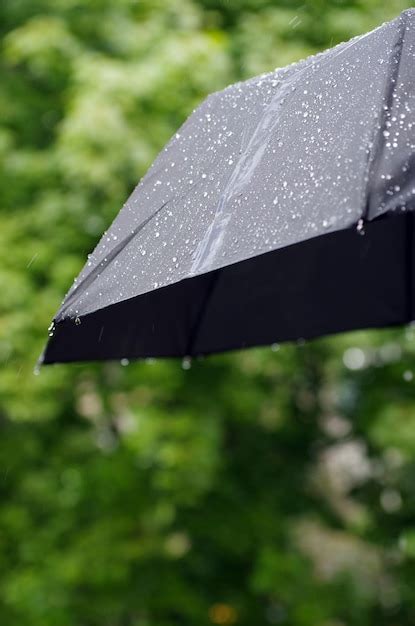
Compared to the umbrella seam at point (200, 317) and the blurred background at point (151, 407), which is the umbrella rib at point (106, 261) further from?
the blurred background at point (151, 407)

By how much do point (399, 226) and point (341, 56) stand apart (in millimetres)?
1029

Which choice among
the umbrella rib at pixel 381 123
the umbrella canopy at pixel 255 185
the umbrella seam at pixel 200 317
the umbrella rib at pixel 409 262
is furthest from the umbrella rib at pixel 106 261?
the umbrella rib at pixel 409 262

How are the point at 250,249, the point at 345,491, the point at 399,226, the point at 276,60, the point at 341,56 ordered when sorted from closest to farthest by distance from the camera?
the point at 250,249
the point at 341,56
the point at 399,226
the point at 276,60
the point at 345,491

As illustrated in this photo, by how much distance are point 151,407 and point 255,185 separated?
3250 millimetres

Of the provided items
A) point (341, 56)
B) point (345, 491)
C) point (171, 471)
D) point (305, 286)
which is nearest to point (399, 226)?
point (305, 286)

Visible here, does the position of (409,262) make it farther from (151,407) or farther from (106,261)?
(151,407)

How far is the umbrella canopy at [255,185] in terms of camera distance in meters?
1.52

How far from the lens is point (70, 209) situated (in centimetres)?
480

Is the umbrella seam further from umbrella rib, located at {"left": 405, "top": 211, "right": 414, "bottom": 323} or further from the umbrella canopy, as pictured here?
umbrella rib, located at {"left": 405, "top": 211, "right": 414, "bottom": 323}

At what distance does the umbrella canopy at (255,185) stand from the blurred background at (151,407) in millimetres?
A: 1891

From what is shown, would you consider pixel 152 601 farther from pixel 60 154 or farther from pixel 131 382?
pixel 60 154

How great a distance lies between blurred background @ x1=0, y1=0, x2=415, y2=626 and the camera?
4.61 m

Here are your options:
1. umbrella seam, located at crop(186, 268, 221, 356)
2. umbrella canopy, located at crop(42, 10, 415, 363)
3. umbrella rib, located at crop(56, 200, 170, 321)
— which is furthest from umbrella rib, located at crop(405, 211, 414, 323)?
umbrella rib, located at crop(56, 200, 170, 321)

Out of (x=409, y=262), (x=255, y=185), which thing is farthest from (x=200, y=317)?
(x=255, y=185)
